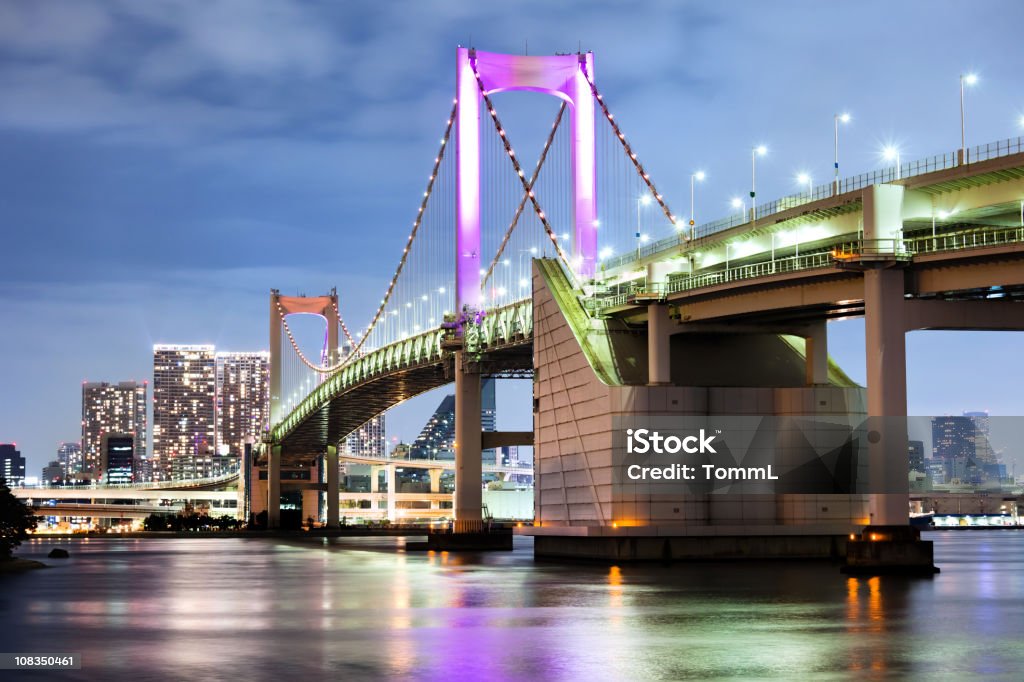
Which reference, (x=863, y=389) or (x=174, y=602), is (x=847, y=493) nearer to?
(x=863, y=389)

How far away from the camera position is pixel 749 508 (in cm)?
5581

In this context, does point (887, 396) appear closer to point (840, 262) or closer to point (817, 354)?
point (840, 262)

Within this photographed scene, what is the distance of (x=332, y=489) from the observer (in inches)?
5556

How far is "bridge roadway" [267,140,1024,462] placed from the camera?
42.5m

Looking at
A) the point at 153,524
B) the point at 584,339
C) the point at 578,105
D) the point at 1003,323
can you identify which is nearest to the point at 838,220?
the point at 1003,323

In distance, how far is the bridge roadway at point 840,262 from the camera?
139 ft

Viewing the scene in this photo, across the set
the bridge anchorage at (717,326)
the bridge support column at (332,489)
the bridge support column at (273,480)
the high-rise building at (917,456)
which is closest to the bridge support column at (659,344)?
the bridge anchorage at (717,326)

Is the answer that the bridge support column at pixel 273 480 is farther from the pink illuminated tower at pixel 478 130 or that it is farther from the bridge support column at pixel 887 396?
the bridge support column at pixel 887 396

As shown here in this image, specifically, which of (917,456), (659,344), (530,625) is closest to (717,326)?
(659,344)

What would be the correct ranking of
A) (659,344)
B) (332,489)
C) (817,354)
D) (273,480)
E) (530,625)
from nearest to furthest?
(530,625)
(659,344)
(817,354)
(273,480)
(332,489)

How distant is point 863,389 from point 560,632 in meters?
31.2

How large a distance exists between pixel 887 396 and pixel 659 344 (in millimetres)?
13820

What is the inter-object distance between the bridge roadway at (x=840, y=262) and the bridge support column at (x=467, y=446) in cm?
582

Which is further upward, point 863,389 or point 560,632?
point 863,389
